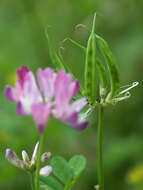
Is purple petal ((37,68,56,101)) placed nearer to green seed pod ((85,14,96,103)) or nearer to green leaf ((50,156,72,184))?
green seed pod ((85,14,96,103))

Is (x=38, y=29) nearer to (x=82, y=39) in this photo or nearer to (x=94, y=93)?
(x=82, y=39)

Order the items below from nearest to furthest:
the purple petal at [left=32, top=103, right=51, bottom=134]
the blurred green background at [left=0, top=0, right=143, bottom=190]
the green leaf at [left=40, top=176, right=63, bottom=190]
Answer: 1. the purple petal at [left=32, top=103, right=51, bottom=134]
2. the green leaf at [left=40, top=176, right=63, bottom=190]
3. the blurred green background at [left=0, top=0, right=143, bottom=190]

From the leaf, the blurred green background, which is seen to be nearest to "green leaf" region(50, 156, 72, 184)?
the leaf

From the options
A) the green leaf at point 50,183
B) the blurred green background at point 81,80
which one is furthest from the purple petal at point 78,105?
the blurred green background at point 81,80

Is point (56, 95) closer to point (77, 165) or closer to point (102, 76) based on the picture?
point (102, 76)

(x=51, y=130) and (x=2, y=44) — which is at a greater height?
(x=2, y=44)

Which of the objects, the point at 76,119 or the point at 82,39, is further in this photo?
the point at 82,39

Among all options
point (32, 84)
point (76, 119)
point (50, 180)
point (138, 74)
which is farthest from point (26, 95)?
point (138, 74)
